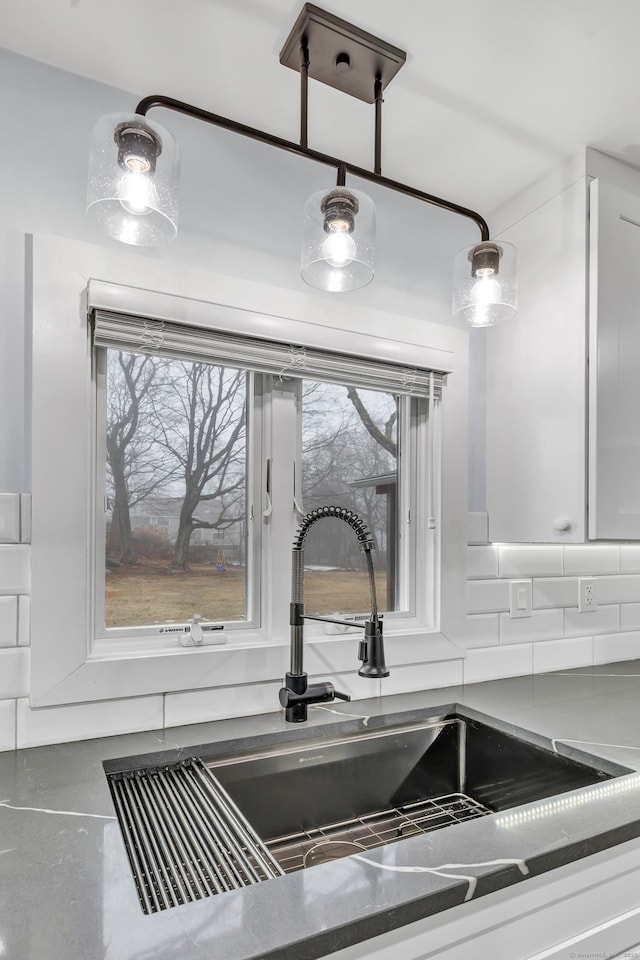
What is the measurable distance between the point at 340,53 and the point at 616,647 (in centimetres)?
190


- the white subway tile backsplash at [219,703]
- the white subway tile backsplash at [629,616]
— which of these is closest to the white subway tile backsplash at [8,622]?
the white subway tile backsplash at [219,703]

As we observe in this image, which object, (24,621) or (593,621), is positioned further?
(593,621)

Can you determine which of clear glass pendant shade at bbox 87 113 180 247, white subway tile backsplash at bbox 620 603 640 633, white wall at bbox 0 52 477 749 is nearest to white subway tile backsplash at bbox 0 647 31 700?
white wall at bbox 0 52 477 749

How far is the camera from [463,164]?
1727 mm

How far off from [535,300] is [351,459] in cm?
69

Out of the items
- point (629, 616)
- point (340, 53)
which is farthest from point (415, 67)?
point (629, 616)

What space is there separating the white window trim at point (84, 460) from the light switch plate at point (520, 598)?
0.53 meters

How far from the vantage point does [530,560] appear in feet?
6.26

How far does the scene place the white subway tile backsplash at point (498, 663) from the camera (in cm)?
178

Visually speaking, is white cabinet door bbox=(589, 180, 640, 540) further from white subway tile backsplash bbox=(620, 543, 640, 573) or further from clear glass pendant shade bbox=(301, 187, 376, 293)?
clear glass pendant shade bbox=(301, 187, 376, 293)

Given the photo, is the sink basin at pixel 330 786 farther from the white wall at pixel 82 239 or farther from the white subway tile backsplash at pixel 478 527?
the white subway tile backsplash at pixel 478 527

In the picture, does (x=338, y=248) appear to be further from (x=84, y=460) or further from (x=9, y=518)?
(x=9, y=518)

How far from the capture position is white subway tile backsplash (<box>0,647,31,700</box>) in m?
1.22

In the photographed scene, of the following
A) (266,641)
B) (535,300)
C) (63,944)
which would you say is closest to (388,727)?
(266,641)
